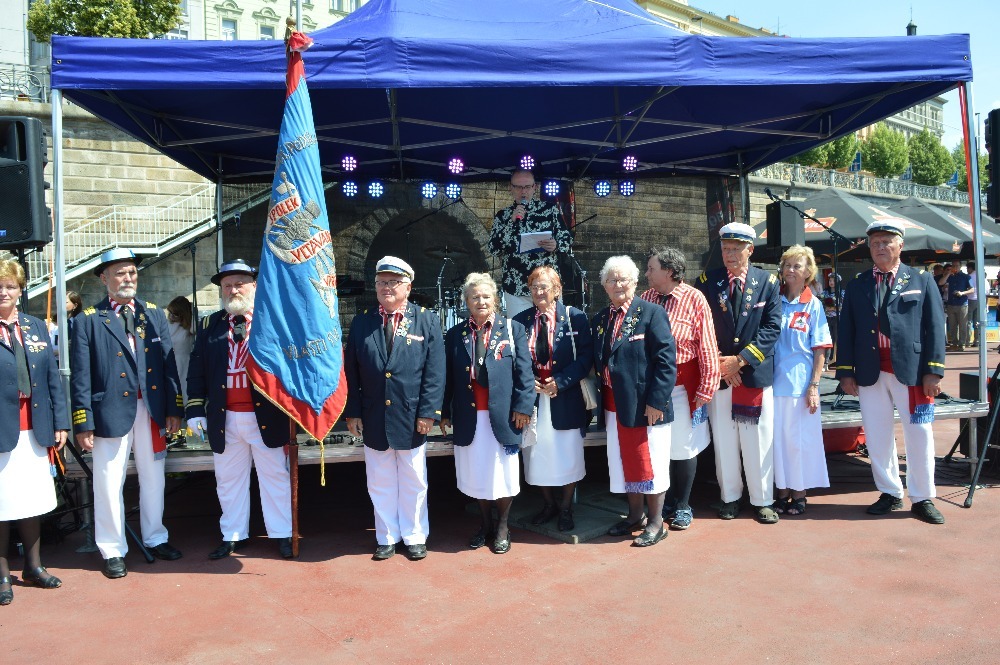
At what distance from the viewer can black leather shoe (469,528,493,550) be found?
501 centimetres

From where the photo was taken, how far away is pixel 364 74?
16.8ft

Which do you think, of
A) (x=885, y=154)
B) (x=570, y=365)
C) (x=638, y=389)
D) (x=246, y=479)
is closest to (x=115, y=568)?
(x=246, y=479)

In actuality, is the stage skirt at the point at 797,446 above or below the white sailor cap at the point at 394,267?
below

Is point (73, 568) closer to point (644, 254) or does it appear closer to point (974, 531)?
point (974, 531)

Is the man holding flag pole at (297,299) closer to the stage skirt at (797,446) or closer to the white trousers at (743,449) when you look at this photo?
the white trousers at (743,449)

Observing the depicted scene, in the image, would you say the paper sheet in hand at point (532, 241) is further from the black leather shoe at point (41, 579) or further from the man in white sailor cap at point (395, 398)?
the black leather shoe at point (41, 579)

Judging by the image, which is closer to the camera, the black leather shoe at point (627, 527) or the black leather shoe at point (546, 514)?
the black leather shoe at point (627, 527)

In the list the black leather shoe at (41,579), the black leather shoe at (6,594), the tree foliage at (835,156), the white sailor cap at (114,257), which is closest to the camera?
the black leather shoe at (6,594)

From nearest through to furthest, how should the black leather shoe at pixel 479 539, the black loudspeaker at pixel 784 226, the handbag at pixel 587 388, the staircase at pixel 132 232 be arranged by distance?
1. the black leather shoe at pixel 479 539
2. the handbag at pixel 587 388
3. the black loudspeaker at pixel 784 226
4. the staircase at pixel 132 232

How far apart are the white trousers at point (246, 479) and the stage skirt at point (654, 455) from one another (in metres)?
2.17

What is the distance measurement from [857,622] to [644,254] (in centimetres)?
696

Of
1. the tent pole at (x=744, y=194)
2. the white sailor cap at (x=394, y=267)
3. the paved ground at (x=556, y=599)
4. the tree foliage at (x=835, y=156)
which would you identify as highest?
the tree foliage at (x=835, y=156)

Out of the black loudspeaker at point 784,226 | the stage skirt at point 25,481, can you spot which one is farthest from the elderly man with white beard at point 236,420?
the black loudspeaker at point 784,226

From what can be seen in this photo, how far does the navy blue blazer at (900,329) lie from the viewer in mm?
5250
